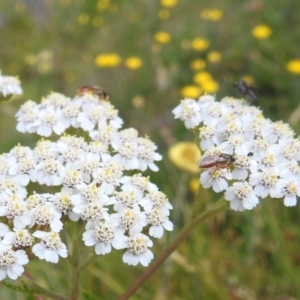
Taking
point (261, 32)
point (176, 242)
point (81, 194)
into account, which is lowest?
point (81, 194)

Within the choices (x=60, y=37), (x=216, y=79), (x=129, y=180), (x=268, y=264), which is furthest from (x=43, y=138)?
(x=60, y=37)

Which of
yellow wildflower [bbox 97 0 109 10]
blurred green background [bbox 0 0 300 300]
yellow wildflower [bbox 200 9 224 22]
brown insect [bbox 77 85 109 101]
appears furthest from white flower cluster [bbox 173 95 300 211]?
yellow wildflower [bbox 97 0 109 10]

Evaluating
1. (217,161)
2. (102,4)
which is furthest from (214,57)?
(217,161)

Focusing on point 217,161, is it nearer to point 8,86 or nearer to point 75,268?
point 75,268

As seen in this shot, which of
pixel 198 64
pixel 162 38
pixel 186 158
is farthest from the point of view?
pixel 162 38

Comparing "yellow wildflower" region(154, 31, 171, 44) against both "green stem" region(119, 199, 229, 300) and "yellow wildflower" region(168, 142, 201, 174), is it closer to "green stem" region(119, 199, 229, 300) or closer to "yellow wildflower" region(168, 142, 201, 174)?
"yellow wildflower" region(168, 142, 201, 174)

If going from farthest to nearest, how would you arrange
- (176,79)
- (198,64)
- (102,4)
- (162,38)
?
(102,4) → (162,38) → (176,79) → (198,64)
